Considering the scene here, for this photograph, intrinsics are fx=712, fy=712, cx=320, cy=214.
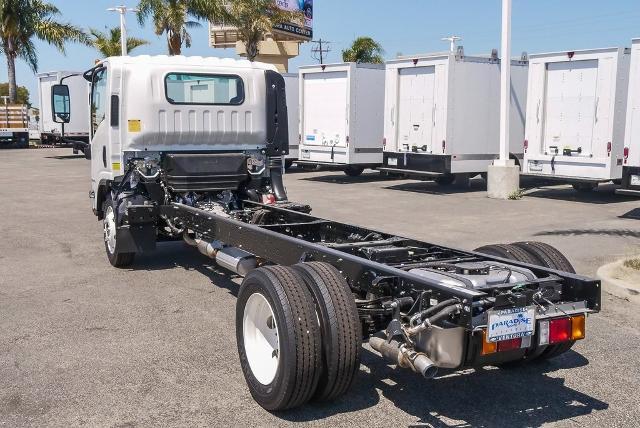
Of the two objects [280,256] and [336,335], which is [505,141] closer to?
[280,256]

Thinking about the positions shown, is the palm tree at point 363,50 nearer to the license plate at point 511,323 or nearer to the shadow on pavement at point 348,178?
the shadow on pavement at point 348,178

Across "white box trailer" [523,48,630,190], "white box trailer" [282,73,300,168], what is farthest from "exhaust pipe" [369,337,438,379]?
"white box trailer" [282,73,300,168]

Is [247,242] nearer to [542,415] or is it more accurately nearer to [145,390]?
[145,390]

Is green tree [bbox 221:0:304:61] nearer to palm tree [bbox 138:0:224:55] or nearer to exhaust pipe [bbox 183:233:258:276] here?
palm tree [bbox 138:0:224:55]

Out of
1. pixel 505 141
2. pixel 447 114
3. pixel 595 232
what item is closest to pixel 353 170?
pixel 447 114

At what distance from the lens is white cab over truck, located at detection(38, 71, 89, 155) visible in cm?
3042

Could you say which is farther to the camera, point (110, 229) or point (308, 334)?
point (110, 229)

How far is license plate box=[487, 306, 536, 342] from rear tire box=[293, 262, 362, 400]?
0.77m

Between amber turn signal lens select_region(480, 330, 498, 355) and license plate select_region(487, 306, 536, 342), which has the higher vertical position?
license plate select_region(487, 306, 536, 342)

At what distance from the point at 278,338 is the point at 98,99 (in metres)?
6.00

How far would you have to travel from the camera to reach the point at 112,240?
8508 mm

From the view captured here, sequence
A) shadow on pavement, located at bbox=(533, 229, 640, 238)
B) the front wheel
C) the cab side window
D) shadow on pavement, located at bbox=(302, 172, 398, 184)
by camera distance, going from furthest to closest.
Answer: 1. shadow on pavement, located at bbox=(302, 172, 398, 184)
2. shadow on pavement, located at bbox=(533, 229, 640, 238)
3. the cab side window
4. the front wheel

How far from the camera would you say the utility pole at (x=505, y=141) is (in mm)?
16109

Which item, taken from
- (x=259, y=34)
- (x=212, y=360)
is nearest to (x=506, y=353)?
(x=212, y=360)
